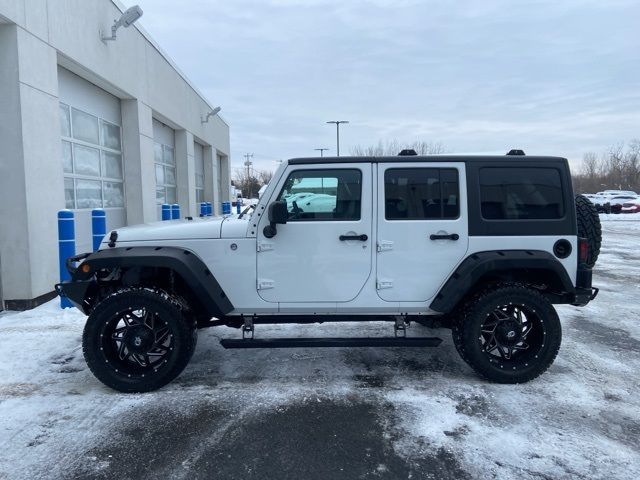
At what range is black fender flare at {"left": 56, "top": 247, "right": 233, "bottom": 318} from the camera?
3982mm

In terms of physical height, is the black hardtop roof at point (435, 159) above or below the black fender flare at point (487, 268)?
above

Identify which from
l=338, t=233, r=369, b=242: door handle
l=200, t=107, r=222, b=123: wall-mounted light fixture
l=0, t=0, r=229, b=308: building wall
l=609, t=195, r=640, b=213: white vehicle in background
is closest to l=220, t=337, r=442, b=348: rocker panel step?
l=338, t=233, r=369, b=242: door handle

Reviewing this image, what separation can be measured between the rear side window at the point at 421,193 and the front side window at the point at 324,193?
291 mm

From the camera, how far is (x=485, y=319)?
4.14 metres

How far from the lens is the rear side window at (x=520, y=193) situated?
4.24 m

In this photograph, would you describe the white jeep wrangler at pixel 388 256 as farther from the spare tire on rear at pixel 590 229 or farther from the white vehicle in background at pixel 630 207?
the white vehicle in background at pixel 630 207

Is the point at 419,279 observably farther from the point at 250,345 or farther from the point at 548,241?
the point at 250,345

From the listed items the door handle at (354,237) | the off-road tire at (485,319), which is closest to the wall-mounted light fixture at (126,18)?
the door handle at (354,237)

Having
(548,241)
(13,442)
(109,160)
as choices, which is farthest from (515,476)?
(109,160)

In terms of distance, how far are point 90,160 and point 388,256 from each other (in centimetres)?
842

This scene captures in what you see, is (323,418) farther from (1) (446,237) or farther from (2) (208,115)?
(2) (208,115)

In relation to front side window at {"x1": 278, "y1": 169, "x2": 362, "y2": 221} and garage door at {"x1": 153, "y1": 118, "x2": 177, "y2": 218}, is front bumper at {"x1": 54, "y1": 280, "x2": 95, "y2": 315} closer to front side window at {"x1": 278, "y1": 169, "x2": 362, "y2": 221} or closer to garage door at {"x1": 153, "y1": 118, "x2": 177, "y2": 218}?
front side window at {"x1": 278, "y1": 169, "x2": 362, "y2": 221}

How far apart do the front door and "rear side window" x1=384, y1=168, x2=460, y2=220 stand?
209 millimetres

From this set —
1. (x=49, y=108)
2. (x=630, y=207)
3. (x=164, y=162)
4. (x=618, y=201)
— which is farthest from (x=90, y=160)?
(x=618, y=201)
